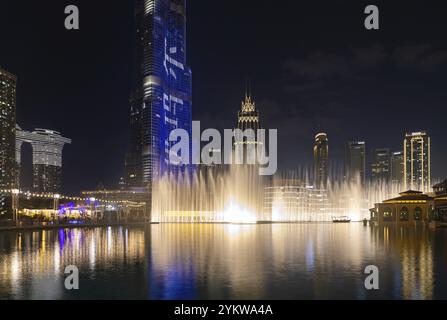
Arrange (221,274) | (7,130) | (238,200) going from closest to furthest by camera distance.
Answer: (221,274) → (238,200) → (7,130)

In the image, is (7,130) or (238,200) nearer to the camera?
(238,200)

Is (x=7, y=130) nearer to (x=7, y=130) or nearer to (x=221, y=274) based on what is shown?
(x=7, y=130)

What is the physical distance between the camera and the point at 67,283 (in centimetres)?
1961

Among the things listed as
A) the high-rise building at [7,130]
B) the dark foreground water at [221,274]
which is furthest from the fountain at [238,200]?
the dark foreground water at [221,274]

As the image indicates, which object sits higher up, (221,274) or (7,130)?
(7,130)

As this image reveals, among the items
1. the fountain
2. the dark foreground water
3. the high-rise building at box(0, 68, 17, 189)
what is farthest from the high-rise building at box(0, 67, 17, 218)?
the dark foreground water

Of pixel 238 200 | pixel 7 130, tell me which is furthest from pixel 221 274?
pixel 7 130

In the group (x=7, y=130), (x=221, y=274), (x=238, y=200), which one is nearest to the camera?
(x=221, y=274)

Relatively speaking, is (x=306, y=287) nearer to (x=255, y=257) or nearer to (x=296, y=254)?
(x=255, y=257)

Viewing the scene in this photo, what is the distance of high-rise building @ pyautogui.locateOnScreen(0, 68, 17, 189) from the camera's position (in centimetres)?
18138

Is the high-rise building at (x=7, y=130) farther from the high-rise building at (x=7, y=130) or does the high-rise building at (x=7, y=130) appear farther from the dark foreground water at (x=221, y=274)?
the dark foreground water at (x=221, y=274)

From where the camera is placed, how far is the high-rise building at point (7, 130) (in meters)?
181

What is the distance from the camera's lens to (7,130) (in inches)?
7352

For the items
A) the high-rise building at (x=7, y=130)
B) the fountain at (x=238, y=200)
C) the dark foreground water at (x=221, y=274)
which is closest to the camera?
the dark foreground water at (x=221, y=274)
